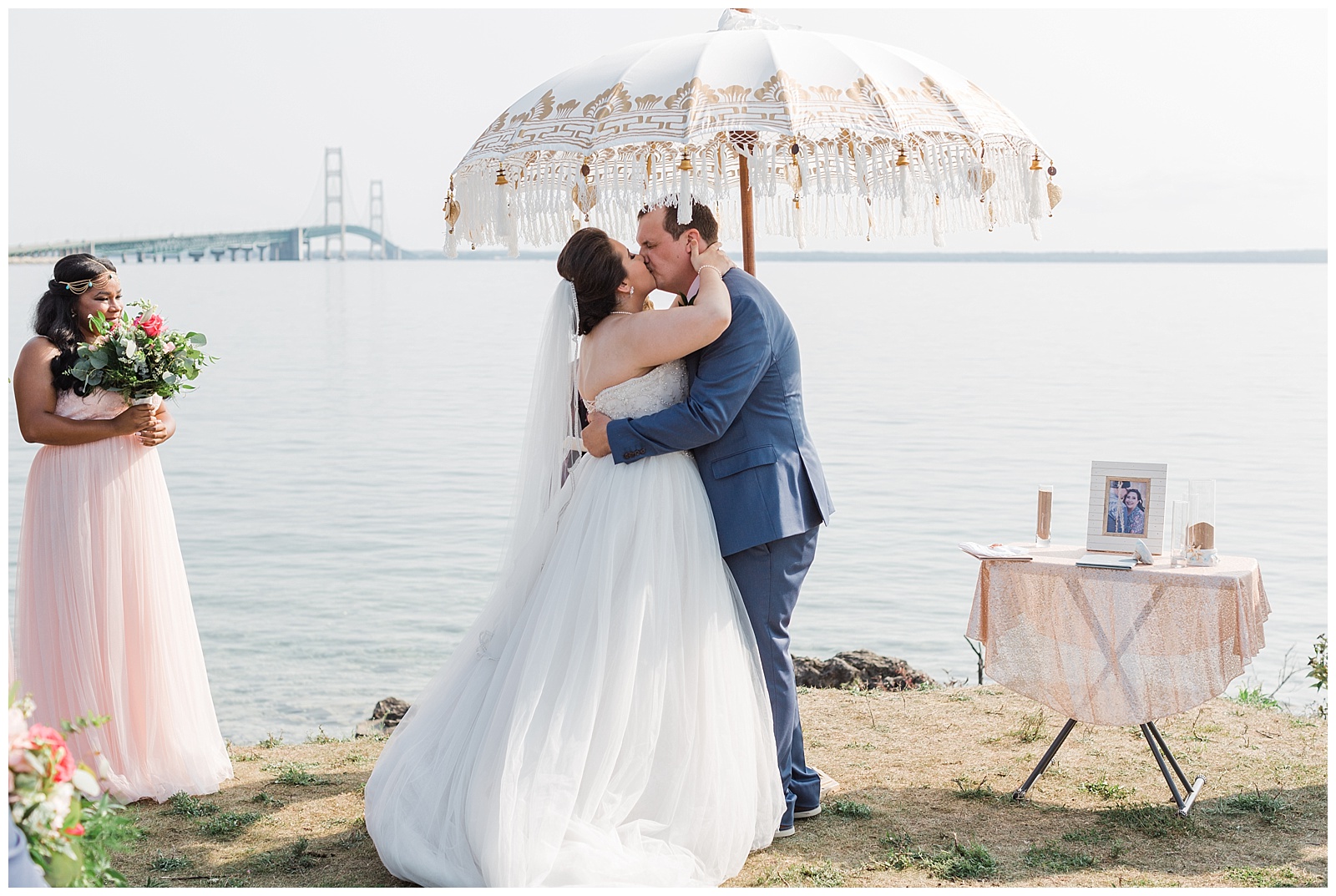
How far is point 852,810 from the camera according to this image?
4.14 m

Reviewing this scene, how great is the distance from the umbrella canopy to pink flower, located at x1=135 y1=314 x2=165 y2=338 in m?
1.05

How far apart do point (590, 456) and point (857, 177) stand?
59.0 inches

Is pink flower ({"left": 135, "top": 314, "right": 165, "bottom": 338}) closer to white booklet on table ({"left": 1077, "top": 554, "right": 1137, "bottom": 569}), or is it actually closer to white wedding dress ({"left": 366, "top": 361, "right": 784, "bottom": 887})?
white wedding dress ({"left": 366, "top": 361, "right": 784, "bottom": 887})

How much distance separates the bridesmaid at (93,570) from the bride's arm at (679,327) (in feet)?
5.83

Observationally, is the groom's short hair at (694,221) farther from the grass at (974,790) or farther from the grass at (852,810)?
the grass at (974,790)

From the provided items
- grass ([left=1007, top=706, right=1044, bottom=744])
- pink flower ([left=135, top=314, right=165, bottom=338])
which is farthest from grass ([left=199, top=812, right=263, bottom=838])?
grass ([left=1007, top=706, right=1044, bottom=744])

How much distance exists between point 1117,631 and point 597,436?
70.8 inches

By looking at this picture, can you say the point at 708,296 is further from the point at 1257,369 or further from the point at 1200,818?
the point at 1257,369

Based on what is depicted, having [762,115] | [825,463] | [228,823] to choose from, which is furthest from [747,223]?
[825,463]

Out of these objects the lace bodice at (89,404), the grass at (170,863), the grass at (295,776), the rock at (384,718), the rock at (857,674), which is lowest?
the rock at (384,718)

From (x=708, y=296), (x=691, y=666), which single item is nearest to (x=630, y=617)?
(x=691, y=666)

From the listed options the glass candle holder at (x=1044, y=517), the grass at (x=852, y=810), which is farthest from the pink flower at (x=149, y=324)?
the glass candle holder at (x=1044, y=517)

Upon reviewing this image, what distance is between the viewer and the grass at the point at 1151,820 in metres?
3.93

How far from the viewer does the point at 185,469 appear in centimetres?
1773
